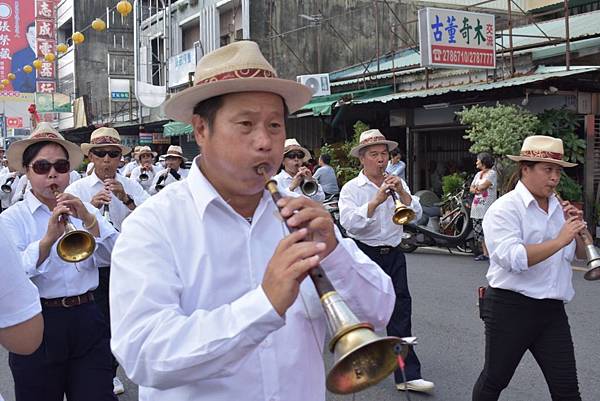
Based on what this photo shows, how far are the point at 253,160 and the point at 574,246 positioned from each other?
286 cm

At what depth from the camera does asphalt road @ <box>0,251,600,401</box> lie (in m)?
5.10

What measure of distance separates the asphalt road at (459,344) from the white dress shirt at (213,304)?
5.04ft

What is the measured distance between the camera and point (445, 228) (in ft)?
39.0

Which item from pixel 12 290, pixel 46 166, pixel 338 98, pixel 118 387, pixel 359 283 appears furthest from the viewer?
pixel 338 98

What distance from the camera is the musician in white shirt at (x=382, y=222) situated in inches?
208

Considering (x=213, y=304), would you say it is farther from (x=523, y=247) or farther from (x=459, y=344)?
(x=459, y=344)

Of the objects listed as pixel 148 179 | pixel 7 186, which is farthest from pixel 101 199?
pixel 7 186

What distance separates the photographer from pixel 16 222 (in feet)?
12.5

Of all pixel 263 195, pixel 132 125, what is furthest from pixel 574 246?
pixel 132 125

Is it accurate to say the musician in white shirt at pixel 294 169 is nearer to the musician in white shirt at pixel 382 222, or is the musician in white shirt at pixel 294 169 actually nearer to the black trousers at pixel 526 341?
the musician in white shirt at pixel 382 222

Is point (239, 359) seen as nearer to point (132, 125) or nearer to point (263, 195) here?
point (263, 195)

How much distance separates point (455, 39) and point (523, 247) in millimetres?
9202

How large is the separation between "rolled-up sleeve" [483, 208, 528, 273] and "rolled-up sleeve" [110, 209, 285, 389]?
232 cm

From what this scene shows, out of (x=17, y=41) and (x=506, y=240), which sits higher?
(x=17, y=41)
